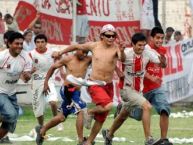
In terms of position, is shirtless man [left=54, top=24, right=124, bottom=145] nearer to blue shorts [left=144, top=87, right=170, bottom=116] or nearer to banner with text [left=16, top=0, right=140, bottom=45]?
blue shorts [left=144, top=87, right=170, bottom=116]

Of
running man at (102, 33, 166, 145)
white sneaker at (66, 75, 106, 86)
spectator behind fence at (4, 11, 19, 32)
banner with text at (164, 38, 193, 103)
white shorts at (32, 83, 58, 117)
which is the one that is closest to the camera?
white sneaker at (66, 75, 106, 86)

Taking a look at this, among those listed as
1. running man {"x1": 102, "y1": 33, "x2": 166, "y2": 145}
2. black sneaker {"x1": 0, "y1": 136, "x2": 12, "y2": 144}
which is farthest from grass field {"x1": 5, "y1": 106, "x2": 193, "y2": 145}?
running man {"x1": 102, "y1": 33, "x2": 166, "y2": 145}

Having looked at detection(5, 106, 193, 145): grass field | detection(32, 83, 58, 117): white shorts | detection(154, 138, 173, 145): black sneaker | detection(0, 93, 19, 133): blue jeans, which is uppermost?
detection(0, 93, 19, 133): blue jeans

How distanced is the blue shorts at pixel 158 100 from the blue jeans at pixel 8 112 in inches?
84.8

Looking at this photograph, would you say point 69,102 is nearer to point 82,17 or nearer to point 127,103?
point 127,103

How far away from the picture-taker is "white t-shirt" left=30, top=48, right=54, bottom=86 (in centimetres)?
2102

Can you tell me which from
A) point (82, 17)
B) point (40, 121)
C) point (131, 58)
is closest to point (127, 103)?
point (131, 58)

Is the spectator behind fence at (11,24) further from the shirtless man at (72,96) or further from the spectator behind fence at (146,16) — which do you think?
the shirtless man at (72,96)

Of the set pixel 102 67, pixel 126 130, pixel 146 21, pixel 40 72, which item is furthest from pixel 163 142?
pixel 146 21

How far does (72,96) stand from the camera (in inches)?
727

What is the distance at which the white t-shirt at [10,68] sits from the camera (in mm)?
17719

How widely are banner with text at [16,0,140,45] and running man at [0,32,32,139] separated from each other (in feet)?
29.0

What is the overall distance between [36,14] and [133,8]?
2.24m

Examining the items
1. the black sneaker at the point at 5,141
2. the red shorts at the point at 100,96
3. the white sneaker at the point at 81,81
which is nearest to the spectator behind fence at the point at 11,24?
→ the black sneaker at the point at 5,141
